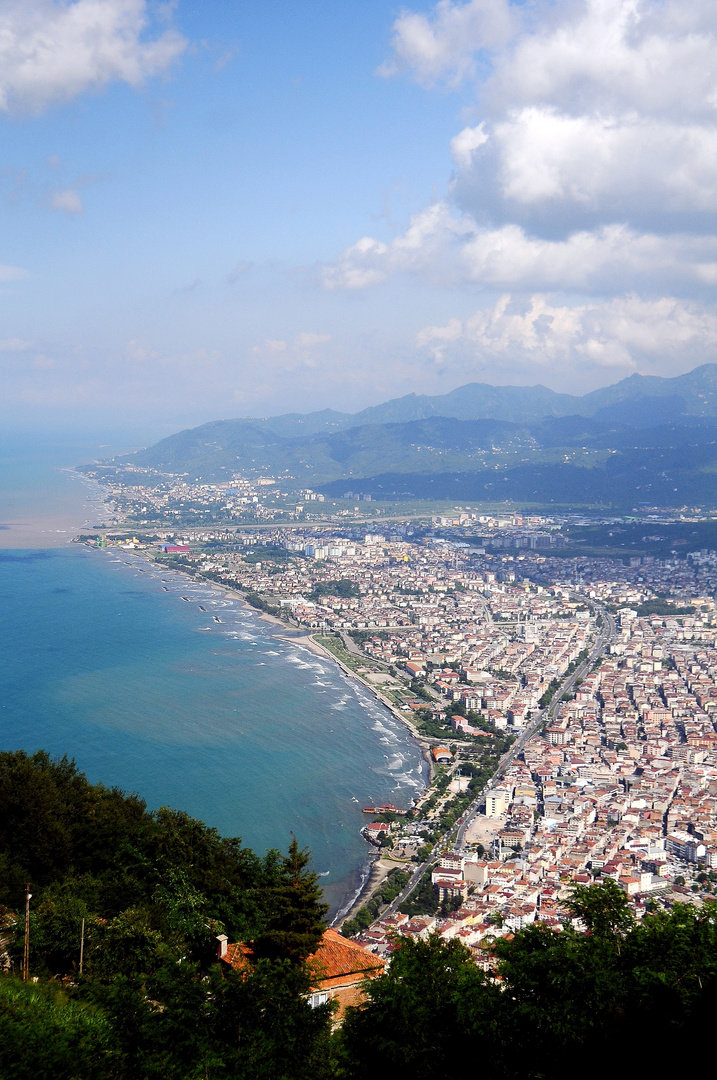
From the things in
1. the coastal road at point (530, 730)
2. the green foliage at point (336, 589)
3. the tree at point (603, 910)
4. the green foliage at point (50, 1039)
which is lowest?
the coastal road at point (530, 730)

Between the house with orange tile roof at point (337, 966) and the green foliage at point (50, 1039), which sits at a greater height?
the green foliage at point (50, 1039)

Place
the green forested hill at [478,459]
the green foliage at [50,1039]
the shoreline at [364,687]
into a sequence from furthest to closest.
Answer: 1. the green forested hill at [478,459]
2. the shoreline at [364,687]
3. the green foliage at [50,1039]

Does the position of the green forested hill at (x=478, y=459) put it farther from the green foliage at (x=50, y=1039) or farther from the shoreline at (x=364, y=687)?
the green foliage at (x=50, y=1039)

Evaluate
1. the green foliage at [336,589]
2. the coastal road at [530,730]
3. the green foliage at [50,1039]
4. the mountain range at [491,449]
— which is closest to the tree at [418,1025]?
the green foliage at [50,1039]

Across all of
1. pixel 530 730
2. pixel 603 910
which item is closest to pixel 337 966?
pixel 603 910

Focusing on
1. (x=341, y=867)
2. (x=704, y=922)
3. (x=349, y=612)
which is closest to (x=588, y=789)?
(x=341, y=867)

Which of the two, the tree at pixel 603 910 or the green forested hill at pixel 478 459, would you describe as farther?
the green forested hill at pixel 478 459

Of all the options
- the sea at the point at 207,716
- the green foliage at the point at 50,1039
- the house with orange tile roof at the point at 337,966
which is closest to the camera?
the green foliage at the point at 50,1039

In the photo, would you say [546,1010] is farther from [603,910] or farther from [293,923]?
[293,923]
